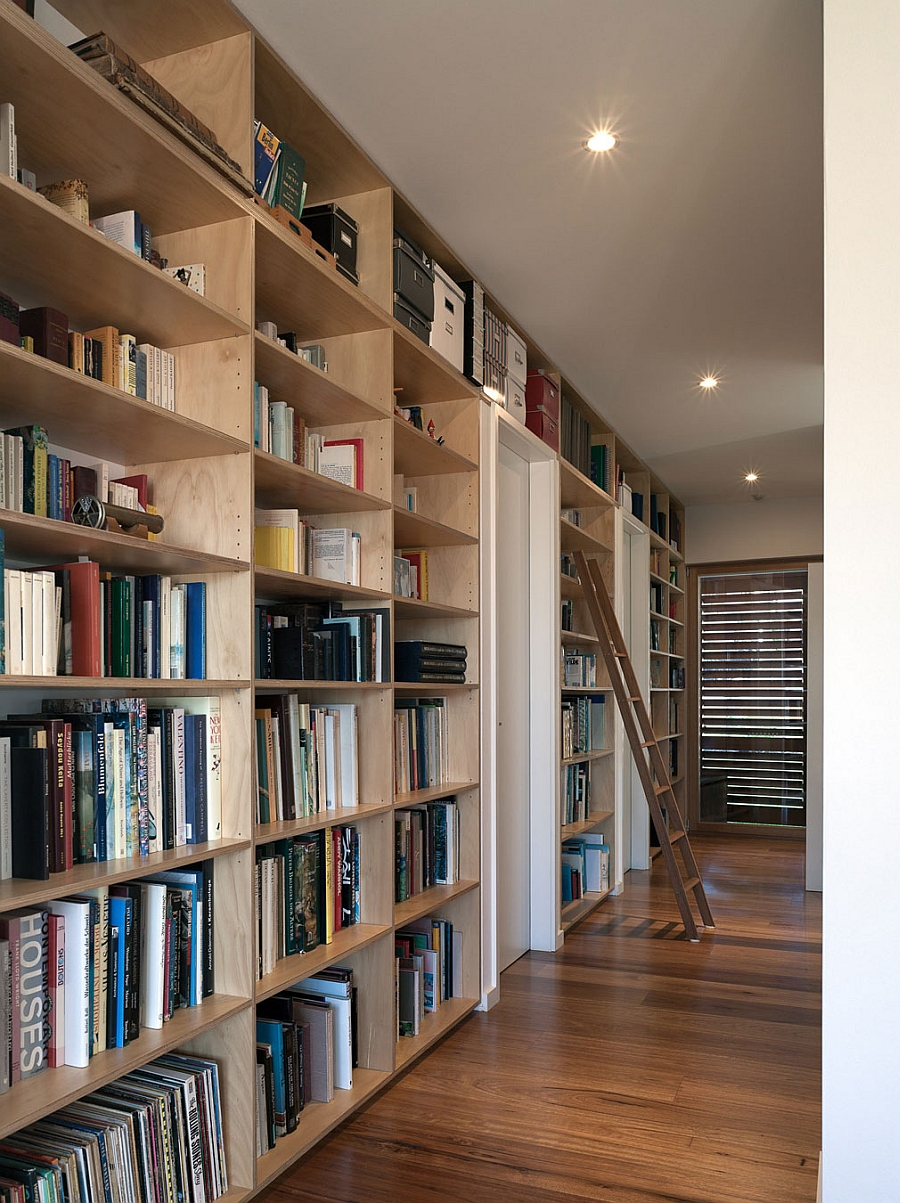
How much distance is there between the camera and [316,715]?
8.90 feet

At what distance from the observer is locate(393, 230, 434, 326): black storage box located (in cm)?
305

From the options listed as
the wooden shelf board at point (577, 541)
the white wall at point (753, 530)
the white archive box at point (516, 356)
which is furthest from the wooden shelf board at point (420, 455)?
the white wall at point (753, 530)

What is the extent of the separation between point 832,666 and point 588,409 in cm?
376

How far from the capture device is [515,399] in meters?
4.05

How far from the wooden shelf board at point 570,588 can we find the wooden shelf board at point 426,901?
6.49 feet

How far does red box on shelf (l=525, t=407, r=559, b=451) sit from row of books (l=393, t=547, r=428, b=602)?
1.01 m

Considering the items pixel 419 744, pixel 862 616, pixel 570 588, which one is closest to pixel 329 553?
pixel 419 744

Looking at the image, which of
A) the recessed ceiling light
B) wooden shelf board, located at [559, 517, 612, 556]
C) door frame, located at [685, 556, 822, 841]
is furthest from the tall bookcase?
door frame, located at [685, 556, 822, 841]

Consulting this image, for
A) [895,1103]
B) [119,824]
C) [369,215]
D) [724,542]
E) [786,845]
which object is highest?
[369,215]

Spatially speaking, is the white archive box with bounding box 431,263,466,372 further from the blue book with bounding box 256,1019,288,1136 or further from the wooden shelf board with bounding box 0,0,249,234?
the blue book with bounding box 256,1019,288,1136

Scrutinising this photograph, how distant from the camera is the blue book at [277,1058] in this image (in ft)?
7.84

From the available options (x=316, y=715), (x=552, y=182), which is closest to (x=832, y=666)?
(x=316, y=715)

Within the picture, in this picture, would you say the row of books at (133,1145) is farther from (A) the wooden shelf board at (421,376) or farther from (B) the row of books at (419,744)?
(A) the wooden shelf board at (421,376)

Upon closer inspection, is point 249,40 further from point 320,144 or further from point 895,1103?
point 895,1103
